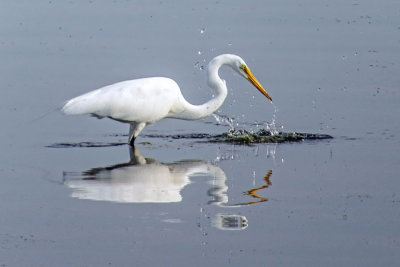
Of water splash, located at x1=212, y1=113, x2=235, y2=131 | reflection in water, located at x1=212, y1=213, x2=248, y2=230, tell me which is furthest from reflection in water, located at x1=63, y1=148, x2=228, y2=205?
water splash, located at x1=212, y1=113, x2=235, y2=131

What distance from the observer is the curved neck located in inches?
507

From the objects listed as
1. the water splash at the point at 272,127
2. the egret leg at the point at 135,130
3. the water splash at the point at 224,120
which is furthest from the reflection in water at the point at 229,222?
the water splash at the point at 224,120

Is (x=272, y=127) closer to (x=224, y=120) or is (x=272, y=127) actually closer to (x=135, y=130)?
(x=224, y=120)

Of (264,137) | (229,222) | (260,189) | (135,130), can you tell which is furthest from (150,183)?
(264,137)

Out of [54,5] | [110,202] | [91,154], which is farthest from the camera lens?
[54,5]

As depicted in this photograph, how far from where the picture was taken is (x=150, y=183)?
411 inches

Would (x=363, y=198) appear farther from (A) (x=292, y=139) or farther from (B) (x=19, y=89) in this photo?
(B) (x=19, y=89)

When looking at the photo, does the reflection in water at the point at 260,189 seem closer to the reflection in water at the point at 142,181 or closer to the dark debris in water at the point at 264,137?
the reflection in water at the point at 142,181

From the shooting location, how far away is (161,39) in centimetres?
1834

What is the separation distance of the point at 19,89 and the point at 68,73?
1239 millimetres

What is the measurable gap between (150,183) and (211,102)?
2799 mm

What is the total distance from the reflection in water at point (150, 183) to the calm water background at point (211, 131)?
5cm

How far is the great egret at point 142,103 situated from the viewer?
1198 cm

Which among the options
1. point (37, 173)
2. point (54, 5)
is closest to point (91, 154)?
point (37, 173)
